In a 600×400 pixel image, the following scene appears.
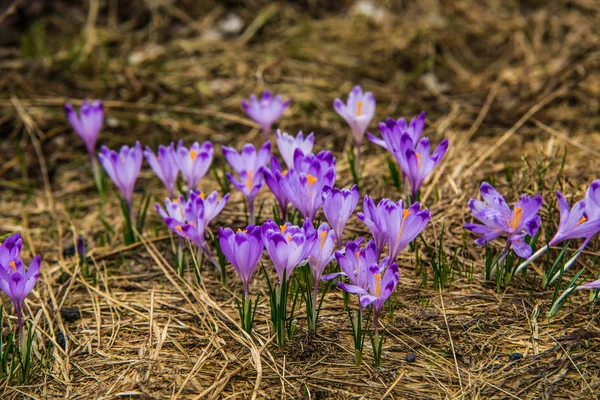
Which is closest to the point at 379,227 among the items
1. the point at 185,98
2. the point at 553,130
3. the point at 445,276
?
the point at 445,276

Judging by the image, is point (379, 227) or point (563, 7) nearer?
point (379, 227)

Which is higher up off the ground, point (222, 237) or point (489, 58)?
point (222, 237)

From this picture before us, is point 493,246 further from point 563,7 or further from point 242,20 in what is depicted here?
point 563,7

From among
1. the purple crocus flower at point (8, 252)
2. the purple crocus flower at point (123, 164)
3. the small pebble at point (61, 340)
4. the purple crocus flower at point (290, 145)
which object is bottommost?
the small pebble at point (61, 340)

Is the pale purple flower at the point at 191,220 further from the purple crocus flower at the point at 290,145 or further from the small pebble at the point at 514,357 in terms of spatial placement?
the small pebble at the point at 514,357

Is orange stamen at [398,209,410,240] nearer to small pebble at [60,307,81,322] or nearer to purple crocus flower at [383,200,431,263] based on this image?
purple crocus flower at [383,200,431,263]

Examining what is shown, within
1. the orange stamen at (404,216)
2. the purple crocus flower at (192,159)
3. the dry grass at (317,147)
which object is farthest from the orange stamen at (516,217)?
the purple crocus flower at (192,159)

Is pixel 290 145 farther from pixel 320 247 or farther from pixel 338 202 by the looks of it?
pixel 320 247

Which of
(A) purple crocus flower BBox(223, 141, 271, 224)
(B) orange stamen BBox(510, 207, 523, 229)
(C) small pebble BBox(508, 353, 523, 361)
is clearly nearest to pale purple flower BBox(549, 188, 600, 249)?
(B) orange stamen BBox(510, 207, 523, 229)
